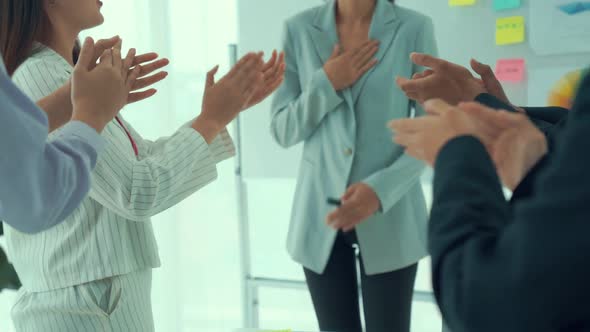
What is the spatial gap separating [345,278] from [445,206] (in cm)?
123

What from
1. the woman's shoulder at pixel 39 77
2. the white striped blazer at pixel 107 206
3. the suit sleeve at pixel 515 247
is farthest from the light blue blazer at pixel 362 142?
the suit sleeve at pixel 515 247

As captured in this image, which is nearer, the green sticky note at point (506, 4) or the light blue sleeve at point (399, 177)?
the light blue sleeve at point (399, 177)

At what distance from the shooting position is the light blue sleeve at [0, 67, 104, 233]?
728 mm

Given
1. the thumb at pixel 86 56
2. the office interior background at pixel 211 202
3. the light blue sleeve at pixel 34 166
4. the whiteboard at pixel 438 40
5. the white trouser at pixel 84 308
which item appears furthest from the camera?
the office interior background at pixel 211 202

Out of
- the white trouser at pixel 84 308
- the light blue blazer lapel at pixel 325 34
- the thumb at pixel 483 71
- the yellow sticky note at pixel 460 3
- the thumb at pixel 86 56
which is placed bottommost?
the white trouser at pixel 84 308

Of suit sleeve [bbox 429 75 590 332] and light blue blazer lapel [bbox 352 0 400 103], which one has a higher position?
light blue blazer lapel [bbox 352 0 400 103]

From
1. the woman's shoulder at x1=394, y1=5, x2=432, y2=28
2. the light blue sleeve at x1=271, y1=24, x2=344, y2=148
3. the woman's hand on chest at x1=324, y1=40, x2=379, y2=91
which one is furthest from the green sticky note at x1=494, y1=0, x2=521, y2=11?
the light blue sleeve at x1=271, y1=24, x2=344, y2=148

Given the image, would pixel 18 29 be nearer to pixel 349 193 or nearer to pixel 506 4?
pixel 349 193

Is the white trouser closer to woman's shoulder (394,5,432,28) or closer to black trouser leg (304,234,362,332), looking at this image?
black trouser leg (304,234,362,332)

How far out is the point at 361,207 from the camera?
1.67 metres

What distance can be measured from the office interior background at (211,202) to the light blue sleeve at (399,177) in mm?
667

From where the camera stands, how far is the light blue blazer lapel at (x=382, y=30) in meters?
1.82

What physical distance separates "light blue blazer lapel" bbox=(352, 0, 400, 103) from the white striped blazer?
0.77 m

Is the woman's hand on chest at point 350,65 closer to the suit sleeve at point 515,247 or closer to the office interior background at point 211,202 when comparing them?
the office interior background at point 211,202
